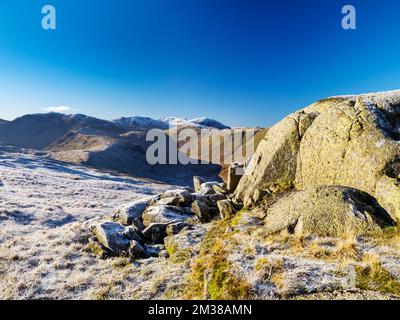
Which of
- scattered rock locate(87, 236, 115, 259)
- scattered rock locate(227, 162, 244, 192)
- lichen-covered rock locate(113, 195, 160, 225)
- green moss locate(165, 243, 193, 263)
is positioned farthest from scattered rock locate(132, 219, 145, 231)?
scattered rock locate(227, 162, 244, 192)

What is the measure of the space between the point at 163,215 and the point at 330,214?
9.61 m

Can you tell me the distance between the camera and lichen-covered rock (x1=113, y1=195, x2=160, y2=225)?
1847cm

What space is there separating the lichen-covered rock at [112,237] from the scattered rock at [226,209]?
5653mm

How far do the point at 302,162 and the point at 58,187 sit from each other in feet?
137

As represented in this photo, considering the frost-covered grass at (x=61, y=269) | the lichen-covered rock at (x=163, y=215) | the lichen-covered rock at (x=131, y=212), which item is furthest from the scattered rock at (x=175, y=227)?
the lichen-covered rock at (x=131, y=212)

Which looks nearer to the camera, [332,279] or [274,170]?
[332,279]

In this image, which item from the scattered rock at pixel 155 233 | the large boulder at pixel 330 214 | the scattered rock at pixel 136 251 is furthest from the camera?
the scattered rock at pixel 155 233

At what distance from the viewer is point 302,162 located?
1580 centimetres

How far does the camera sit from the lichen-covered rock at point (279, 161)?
16250 millimetres

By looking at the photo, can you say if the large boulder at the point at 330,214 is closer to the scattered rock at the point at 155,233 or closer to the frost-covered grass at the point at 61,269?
the frost-covered grass at the point at 61,269

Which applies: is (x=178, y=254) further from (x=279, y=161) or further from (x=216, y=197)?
(x=279, y=161)
